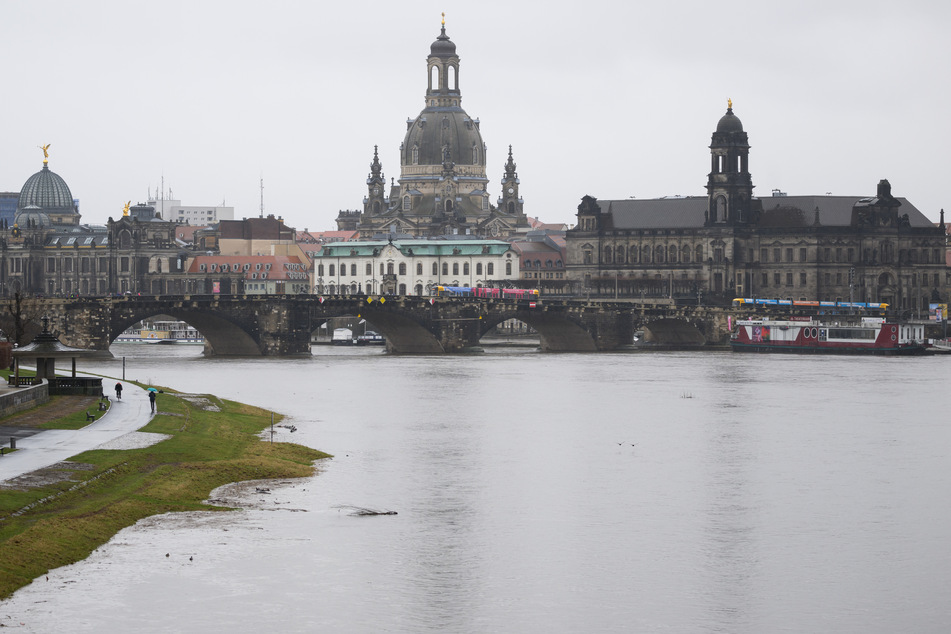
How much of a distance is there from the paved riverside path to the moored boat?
9193 cm

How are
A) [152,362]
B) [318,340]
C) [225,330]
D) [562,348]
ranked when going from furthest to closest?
1. [318,340]
2. [562,348]
3. [225,330]
4. [152,362]

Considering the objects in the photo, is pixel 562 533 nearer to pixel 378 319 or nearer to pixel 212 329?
pixel 212 329

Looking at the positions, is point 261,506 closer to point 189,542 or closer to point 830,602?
point 189,542

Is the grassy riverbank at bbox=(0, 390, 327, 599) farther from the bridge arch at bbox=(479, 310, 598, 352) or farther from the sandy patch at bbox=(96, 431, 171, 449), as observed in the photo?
the bridge arch at bbox=(479, 310, 598, 352)

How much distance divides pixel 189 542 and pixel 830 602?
18.4m

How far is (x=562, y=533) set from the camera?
51.1m

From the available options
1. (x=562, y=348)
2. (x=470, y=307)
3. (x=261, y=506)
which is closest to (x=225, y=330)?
(x=470, y=307)

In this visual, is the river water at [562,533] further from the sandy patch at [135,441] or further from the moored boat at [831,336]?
the moored boat at [831,336]

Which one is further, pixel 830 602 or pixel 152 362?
pixel 152 362

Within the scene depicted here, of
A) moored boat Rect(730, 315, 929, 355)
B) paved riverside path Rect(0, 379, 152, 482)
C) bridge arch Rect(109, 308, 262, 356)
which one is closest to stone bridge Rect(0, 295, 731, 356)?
bridge arch Rect(109, 308, 262, 356)

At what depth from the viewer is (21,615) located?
39000 millimetres

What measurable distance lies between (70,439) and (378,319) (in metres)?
93.5

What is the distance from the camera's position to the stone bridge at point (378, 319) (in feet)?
442

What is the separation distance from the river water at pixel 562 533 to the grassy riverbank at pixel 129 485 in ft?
2.83
